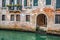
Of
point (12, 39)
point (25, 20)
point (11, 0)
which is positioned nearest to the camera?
point (12, 39)

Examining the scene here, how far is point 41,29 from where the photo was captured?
18938 mm

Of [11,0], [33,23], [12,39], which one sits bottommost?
[12,39]

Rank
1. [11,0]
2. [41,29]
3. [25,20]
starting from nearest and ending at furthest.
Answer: [41,29]
[25,20]
[11,0]

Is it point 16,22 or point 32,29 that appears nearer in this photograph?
point 32,29

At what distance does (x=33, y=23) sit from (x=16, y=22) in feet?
8.04

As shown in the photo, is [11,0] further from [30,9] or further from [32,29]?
[32,29]

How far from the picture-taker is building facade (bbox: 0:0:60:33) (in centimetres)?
1834

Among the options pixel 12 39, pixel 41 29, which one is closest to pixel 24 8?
pixel 41 29

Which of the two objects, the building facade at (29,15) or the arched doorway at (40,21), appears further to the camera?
the arched doorway at (40,21)

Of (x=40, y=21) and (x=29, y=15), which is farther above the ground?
(x=29, y=15)

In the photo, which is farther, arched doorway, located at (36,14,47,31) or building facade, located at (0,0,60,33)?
arched doorway, located at (36,14,47,31)

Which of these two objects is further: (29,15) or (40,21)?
(40,21)

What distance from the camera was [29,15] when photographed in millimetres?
20047

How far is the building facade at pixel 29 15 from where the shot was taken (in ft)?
60.2
